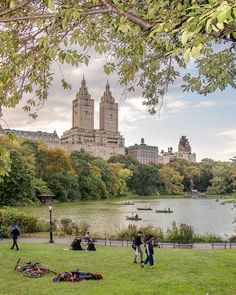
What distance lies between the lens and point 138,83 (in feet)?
36.4

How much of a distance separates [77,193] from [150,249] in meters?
76.5

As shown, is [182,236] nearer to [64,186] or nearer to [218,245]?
[218,245]

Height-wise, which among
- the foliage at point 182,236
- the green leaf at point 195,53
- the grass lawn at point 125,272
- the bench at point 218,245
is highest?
the green leaf at point 195,53

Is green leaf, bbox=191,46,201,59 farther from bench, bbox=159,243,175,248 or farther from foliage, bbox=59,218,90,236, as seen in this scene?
foliage, bbox=59,218,90,236

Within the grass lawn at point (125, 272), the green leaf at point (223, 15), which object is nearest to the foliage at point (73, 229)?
the grass lawn at point (125, 272)

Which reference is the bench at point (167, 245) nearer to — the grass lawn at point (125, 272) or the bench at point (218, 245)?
the bench at point (218, 245)

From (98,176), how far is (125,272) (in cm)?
8703

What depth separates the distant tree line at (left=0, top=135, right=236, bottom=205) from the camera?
244ft

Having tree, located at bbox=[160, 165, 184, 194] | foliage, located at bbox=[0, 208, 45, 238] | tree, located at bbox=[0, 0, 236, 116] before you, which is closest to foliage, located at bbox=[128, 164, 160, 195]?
tree, located at bbox=[160, 165, 184, 194]

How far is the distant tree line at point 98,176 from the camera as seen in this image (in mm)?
74250

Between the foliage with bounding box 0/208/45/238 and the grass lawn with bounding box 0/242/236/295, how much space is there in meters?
7.73

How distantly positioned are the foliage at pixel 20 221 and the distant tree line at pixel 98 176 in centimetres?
604

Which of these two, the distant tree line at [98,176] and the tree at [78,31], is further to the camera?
the distant tree line at [98,176]

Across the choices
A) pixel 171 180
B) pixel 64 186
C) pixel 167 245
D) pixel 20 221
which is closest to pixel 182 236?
pixel 167 245
